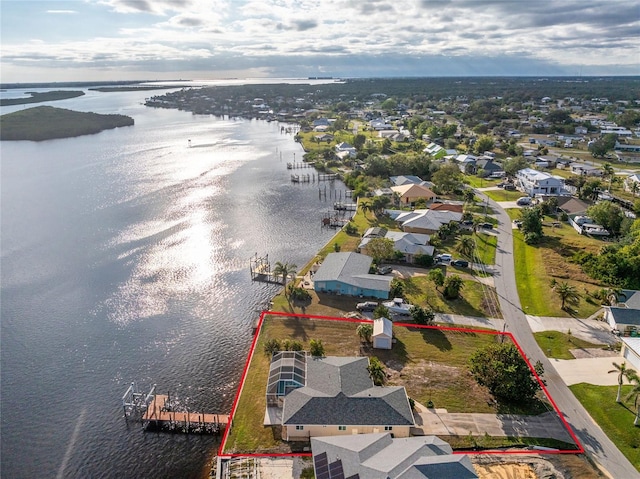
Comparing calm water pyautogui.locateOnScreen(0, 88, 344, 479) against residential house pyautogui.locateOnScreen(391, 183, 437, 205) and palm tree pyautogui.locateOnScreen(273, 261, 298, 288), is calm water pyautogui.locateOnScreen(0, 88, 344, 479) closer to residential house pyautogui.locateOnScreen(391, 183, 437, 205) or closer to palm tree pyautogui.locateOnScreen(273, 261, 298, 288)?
palm tree pyautogui.locateOnScreen(273, 261, 298, 288)

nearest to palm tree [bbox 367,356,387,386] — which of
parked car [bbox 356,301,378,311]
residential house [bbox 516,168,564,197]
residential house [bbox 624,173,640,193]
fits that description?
parked car [bbox 356,301,378,311]

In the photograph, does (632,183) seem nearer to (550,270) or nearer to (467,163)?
(467,163)

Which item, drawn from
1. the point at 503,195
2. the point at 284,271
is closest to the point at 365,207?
the point at 284,271

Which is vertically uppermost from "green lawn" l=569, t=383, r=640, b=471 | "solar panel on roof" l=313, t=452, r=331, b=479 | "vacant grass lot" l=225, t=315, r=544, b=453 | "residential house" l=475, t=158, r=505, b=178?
"residential house" l=475, t=158, r=505, b=178

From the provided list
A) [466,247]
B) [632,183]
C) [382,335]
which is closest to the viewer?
[382,335]

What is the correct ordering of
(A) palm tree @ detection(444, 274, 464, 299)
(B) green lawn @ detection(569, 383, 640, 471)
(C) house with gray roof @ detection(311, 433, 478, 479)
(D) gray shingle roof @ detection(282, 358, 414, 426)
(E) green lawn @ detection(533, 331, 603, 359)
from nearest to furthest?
1. (C) house with gray roof @ detection(311, 433, 478, 479)
2. (B) green lawn @ detection(569, 383, 640, 471)
3. (D) gray shingle roof @ detection(282, 358, 414, 426)
4. (E) green lawn @ detection(533, 331, 603, 359)
5. (A) palm tree @ detection(444, 274, 464, 299)

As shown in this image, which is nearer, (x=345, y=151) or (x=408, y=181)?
(x=408, y=181)

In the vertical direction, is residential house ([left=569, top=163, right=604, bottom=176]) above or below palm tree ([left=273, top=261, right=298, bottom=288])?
above
